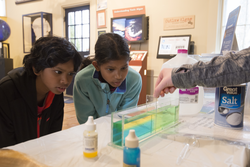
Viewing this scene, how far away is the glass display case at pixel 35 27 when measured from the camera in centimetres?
436

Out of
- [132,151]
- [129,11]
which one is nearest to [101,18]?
[129,11]

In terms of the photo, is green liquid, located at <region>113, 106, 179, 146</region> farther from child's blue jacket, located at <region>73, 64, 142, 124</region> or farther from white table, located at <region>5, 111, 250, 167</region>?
child's blue jacket, located at <region>73, 64, 142, 124</region>

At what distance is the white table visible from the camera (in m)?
0.51

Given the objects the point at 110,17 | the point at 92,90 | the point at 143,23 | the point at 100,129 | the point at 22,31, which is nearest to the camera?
the point at 100,129

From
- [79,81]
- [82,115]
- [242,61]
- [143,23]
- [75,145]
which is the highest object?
[143,23]

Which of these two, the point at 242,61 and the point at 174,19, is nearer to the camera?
the point at 242,61

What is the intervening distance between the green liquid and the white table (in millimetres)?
32

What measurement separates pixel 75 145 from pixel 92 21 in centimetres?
352

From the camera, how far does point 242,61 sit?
0.53 meters

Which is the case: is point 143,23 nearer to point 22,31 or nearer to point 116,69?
point 116,69

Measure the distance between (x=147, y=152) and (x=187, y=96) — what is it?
464 mm

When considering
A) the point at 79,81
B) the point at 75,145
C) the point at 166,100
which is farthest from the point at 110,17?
the point at 75,145

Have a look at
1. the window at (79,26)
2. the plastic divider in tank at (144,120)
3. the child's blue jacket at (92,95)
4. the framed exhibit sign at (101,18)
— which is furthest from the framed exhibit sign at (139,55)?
the plastic divider in tank at (144,120)

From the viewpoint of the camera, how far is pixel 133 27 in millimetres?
3283
